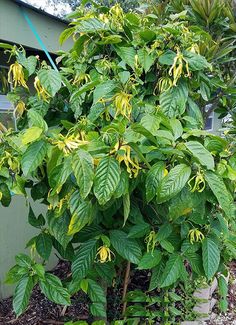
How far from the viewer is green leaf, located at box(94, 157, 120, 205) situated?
1095mm

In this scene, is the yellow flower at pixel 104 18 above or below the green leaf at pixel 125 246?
above

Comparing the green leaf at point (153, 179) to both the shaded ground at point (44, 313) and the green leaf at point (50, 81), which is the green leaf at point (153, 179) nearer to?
the green leaf at point (50, 81)

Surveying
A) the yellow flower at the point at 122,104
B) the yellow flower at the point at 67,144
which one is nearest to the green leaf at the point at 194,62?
the yellow flower at the point at 122,104

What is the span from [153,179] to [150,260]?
0.53m

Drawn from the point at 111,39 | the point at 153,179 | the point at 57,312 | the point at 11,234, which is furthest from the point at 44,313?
the point at 111,39

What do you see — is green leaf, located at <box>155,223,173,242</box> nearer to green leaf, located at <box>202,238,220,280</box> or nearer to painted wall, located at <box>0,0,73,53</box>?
green leaf, located at <box>202,238,220,280</box>

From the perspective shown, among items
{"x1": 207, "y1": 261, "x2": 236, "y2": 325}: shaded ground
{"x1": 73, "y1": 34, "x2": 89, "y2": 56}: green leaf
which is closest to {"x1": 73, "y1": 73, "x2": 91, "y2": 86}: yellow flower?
{"x1": 73, "y1": 34, "x2": 89, "y2": 56}: green leaf

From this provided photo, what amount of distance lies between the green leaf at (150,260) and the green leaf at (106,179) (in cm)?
60

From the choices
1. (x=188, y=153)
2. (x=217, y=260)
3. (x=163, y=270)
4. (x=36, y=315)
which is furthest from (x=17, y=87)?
(x=36, y=315)

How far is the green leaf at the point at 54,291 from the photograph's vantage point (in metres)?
1.46

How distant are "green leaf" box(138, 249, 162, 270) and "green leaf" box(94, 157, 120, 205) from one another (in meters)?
0.60

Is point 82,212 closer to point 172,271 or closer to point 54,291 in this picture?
point 54,291

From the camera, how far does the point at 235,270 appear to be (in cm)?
339

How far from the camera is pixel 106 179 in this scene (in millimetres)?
1103
